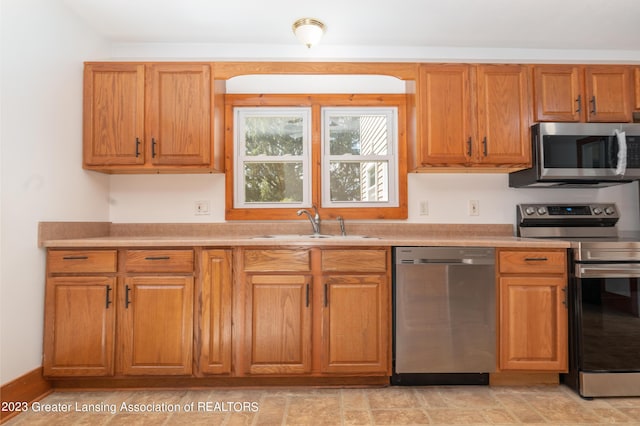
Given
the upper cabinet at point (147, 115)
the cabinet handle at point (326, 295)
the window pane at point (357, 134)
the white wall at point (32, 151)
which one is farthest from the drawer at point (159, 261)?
the window pane at point (357, 134)

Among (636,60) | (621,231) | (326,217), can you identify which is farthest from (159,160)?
(636,60)

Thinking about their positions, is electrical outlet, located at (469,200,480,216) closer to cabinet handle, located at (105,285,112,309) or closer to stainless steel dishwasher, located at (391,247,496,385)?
stainless steel dishwasher, located at (391,247,496,385)

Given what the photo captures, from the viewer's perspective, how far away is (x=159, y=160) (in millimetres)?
2502

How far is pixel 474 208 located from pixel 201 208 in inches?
83.0

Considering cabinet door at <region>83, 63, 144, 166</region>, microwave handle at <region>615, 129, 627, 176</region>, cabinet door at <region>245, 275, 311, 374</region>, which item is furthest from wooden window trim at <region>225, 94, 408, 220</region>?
microwave handle at <region>615, 129, 627, 176</region>

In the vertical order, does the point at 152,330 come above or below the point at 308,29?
below

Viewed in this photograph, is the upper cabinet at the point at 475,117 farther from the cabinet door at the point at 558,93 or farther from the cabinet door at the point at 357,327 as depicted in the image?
the cabinet door at the point at 357,327

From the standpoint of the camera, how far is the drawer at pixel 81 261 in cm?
213

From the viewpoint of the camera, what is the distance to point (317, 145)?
9.50 ft

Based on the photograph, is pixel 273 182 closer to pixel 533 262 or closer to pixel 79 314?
pixel 79 314

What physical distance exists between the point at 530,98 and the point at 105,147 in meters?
2.93

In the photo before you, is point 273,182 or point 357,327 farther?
point 273,182

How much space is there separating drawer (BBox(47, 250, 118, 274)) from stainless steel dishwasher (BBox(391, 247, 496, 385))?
1.69m

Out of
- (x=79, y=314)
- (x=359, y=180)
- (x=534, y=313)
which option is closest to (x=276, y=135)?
(x=359, y=180)
